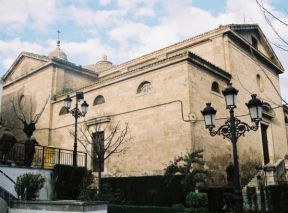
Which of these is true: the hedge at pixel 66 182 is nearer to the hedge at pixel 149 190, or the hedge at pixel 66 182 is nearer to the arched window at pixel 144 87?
the hedge at pixel 149 190

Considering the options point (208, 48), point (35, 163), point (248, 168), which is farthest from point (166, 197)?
point (208, 48)

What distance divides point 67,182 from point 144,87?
7.97 metres

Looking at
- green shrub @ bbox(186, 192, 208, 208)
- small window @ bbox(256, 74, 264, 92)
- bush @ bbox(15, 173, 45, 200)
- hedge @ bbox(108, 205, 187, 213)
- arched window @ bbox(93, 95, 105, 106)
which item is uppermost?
small window @ bbox(256, 74, 264, 92)

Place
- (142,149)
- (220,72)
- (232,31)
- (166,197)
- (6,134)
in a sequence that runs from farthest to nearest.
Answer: (232,31)
(220,72)
(142,149)
(166,197)
(6,134)

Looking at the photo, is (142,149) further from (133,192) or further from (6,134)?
(6,134)

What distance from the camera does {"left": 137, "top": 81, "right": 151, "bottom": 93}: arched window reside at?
20.2 m

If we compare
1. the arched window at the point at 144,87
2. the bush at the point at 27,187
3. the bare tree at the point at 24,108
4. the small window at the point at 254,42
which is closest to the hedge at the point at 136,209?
the bush at the point at 27,187

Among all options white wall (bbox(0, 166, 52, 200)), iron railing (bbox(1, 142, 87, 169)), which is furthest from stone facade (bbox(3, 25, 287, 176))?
white wall (bbox(0, 166, 52, 200))

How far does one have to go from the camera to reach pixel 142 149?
62.6ft

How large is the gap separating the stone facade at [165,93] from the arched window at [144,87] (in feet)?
0.32

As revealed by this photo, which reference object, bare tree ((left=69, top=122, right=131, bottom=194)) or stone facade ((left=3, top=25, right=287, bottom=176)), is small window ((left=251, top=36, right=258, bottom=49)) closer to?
stone facade ((left=3, top=25, right=287, bottom=176))

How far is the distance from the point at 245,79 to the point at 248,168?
636 centimetres

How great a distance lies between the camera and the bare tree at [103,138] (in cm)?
1997

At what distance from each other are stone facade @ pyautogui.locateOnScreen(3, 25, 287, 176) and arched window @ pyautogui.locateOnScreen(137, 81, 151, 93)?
10cm
